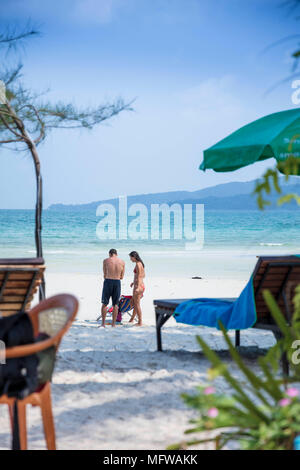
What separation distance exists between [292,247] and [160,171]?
827 inches

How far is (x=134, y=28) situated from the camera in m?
54.6

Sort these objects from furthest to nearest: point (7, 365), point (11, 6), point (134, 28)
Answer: point (134, 28), point (11, 6), point (7, 365)

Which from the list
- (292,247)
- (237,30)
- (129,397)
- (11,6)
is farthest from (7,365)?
(237,30)

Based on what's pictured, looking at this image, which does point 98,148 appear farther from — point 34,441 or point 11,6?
point 34,441

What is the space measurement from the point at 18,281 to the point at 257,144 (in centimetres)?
185

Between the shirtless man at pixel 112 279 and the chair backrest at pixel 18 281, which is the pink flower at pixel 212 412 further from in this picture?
the shirtless man at pixel 112 279

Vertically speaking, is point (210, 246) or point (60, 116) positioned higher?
point (60, 116)

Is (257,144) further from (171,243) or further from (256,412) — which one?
(171,243)

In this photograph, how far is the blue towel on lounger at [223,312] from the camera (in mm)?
4637

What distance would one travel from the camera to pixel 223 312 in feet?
15.7

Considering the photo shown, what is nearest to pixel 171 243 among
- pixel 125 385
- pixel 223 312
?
pixel 223 312

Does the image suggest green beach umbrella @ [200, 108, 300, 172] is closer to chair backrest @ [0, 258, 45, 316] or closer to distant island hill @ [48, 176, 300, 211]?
chair backrest @ [0, 258, 45, 316]

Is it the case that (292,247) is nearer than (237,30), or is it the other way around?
(292,247)

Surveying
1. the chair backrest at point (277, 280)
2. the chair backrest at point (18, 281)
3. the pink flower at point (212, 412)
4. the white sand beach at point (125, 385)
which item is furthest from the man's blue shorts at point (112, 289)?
the pink flower at point (212, 412)
